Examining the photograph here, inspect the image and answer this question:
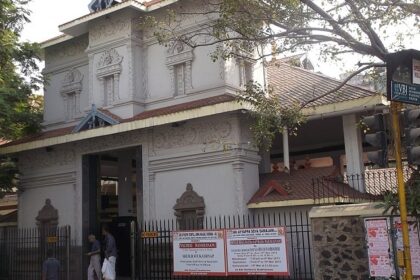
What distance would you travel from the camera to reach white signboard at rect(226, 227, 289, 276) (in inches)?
461

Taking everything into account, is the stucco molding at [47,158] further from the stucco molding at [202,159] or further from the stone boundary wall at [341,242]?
the stone boundary wall at [341,242]

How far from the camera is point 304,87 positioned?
17.2 metres

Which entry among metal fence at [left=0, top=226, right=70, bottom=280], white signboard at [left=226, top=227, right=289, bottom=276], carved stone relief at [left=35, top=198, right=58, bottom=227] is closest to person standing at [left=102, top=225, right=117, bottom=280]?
metal fence at [left=0, top=226, right=70, bottom=280]

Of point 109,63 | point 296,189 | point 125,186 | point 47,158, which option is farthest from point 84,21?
point 296,189

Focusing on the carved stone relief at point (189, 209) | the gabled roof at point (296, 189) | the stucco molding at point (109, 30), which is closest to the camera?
the gabled roof at point (296, 189)

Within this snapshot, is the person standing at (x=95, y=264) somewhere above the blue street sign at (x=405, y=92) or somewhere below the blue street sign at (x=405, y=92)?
below

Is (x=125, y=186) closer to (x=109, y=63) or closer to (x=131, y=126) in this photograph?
(x=109, y=63)

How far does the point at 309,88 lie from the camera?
17031 mm

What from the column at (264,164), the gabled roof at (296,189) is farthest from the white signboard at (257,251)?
the column at (264,164)

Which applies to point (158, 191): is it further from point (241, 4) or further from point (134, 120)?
point (241, 4)

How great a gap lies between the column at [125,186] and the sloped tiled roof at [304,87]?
6.63 metres

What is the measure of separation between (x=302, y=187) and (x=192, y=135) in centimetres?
369

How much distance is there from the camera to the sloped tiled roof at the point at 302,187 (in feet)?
47.2

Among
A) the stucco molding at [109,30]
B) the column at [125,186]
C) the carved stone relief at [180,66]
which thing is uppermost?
the stucco molding at [109,30]
